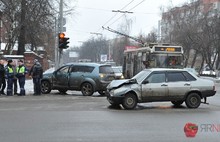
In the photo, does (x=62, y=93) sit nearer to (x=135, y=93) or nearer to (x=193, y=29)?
(x=135, y=93)

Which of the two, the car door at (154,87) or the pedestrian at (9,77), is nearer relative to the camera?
the car door at (154,87)

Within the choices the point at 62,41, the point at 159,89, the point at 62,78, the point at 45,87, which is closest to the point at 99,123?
the point at 159,89

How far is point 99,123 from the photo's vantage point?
11289 mm

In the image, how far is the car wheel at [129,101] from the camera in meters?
15.1

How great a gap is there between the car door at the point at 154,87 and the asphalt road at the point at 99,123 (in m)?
0.48

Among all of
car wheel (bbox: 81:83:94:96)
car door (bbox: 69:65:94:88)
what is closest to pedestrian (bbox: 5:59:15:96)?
car door (bbox: 69:65:94:88)

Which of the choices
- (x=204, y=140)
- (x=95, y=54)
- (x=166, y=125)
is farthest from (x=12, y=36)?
(x=95, y=54)

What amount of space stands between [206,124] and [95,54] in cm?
10504

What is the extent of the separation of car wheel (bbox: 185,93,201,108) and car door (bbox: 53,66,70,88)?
7.59m

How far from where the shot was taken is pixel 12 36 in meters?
36.8

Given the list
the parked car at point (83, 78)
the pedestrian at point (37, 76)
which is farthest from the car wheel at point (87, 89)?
the pedestrian at point (37, 76)

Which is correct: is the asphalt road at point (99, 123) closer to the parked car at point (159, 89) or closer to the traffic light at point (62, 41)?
the parked car at point (159, 89)

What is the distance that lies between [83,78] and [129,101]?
20.4ft

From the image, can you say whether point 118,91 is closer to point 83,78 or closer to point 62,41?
point 83,78
